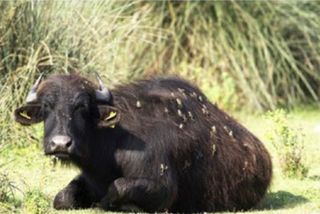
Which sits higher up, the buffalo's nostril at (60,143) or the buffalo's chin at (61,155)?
the buffalo's nostril at (60,143)

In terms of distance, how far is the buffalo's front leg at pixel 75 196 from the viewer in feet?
32.3

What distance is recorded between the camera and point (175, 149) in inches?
386

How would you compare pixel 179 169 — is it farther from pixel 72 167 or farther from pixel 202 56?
pixel 202 56

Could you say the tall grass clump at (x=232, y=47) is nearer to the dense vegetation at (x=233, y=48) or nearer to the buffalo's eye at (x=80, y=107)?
the dense vegetation at (x=233, y=48)

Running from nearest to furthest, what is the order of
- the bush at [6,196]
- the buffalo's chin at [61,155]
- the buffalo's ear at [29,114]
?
the bush at [6,196]
the buffalo's chin at [61,155]
the buffalo's ear at [29,114]

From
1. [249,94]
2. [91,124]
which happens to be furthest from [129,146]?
[249,94]

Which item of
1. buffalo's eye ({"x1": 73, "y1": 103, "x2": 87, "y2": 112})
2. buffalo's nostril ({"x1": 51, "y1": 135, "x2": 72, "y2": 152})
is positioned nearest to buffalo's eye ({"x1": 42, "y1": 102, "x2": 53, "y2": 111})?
buffalo's eye ({"x1": 73, "y1": 103, "x2": 87, "y2": 112})

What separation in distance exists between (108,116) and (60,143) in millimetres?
645

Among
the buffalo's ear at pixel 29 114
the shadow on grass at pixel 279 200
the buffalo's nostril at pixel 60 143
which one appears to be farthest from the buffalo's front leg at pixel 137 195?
the shadow on grass at pixel 279 200

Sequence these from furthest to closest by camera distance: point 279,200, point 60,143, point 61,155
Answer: point 279,200 → point 61,155 → point 60,143

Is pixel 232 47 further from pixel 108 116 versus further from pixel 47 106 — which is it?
pixel 47 106

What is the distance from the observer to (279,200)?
35.4 feet

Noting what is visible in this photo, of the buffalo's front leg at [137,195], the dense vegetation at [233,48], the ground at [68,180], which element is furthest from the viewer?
the dense vegetation at [233,48]

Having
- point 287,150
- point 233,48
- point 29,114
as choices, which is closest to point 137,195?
point 29,114
